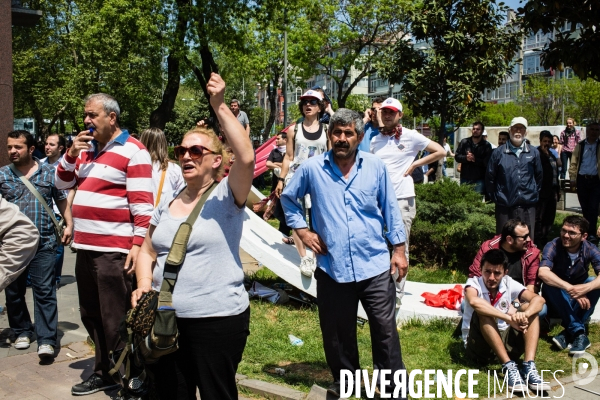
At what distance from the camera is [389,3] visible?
36.0 m

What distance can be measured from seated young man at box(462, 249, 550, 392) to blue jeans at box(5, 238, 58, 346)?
12.3 ft

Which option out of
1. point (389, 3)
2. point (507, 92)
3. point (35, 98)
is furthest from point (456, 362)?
point (507, 92)

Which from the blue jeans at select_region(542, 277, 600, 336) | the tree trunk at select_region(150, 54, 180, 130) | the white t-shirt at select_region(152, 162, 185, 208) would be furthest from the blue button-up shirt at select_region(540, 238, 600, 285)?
the tree trunk at select_region(150, 54, 180, 130)

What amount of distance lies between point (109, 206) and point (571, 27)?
28.0 ft

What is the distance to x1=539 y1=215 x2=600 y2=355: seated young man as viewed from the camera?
6.20m

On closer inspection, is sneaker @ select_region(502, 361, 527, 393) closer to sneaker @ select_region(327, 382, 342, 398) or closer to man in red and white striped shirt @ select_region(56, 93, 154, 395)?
sneaker @ select_region(327, 382, 342, 398)

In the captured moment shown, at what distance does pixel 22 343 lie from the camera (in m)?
6.32

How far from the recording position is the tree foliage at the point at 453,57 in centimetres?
1288

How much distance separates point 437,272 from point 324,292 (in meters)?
4.83

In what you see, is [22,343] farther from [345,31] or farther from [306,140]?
[345,31]

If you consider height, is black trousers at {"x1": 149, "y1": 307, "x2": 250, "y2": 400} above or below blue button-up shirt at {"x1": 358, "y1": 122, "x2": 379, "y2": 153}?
below

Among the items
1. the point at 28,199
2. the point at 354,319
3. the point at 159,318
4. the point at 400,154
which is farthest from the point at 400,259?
the point at 28,199

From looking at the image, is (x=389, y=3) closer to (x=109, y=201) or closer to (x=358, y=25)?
(x=358, y=25)

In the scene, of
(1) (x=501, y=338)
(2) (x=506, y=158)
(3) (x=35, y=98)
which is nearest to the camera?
(1) (x=501, y=338)
